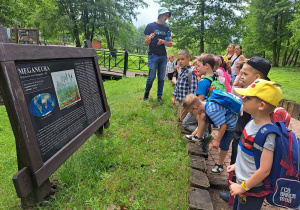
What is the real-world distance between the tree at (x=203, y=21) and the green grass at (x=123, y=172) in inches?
665

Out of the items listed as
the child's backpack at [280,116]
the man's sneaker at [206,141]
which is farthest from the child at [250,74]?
the man's sneaker at [206,141]

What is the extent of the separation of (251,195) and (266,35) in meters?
28.3

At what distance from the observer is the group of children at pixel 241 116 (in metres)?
1.50

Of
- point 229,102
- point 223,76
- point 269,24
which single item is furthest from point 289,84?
point 269,24

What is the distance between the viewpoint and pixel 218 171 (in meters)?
2.94

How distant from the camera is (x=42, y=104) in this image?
190 cm

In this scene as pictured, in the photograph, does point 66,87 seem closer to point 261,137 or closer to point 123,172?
point 123,172

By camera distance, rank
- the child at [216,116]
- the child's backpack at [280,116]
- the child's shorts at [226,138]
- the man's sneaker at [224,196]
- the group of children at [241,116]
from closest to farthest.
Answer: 1. the group of children at [241,116]
2. the child's backpack at [280,116]
3. the man's sneaker at [224,196]
4. the child at [216,116]
5. the child's shorts at [226,138]

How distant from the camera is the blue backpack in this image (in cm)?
139

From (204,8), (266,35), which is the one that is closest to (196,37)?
(204,8)

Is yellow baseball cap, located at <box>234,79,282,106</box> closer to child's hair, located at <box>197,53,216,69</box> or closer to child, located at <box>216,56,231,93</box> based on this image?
child's hair, located at <box>197,53,216,69</box>

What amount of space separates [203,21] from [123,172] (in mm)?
19420

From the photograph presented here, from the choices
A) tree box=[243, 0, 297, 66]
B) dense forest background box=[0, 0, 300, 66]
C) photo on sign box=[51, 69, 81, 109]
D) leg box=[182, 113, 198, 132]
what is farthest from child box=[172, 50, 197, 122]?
tree box=[243, 0, 297, 66]

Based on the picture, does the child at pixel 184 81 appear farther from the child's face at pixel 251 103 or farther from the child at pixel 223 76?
the child's face at pixel 251 103
